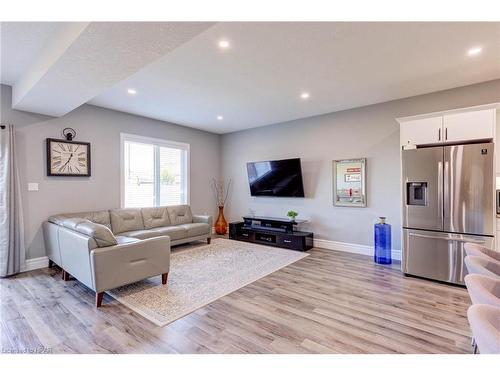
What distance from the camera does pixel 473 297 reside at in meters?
1.39

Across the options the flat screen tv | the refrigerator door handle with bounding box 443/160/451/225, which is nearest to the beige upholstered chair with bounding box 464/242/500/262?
the refrigerator door handle with bounding box 443/160/451/225

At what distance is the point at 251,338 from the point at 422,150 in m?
3.23

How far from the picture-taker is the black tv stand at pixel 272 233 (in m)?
4.93

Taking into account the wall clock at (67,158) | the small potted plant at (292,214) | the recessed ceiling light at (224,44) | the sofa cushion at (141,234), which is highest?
the recessed ceiling light at (224,44)

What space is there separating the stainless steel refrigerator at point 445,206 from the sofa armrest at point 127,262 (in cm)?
337

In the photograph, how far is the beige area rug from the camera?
2.62 meters

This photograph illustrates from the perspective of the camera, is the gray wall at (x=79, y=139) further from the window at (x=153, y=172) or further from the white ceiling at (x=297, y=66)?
the white ceiling at (x=297, y=66)

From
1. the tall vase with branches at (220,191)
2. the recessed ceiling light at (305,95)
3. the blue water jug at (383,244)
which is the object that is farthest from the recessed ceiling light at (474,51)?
the tall vase with branches at (220,191)

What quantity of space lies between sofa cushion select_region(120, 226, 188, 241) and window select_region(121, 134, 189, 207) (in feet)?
2.96

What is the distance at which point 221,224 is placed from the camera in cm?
654

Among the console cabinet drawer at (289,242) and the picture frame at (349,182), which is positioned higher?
the picture frame at (349,182)

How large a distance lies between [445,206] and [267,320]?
2.74 metres

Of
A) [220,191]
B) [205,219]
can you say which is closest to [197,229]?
[205,219]

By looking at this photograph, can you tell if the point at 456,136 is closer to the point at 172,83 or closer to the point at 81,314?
the point at 172,83
